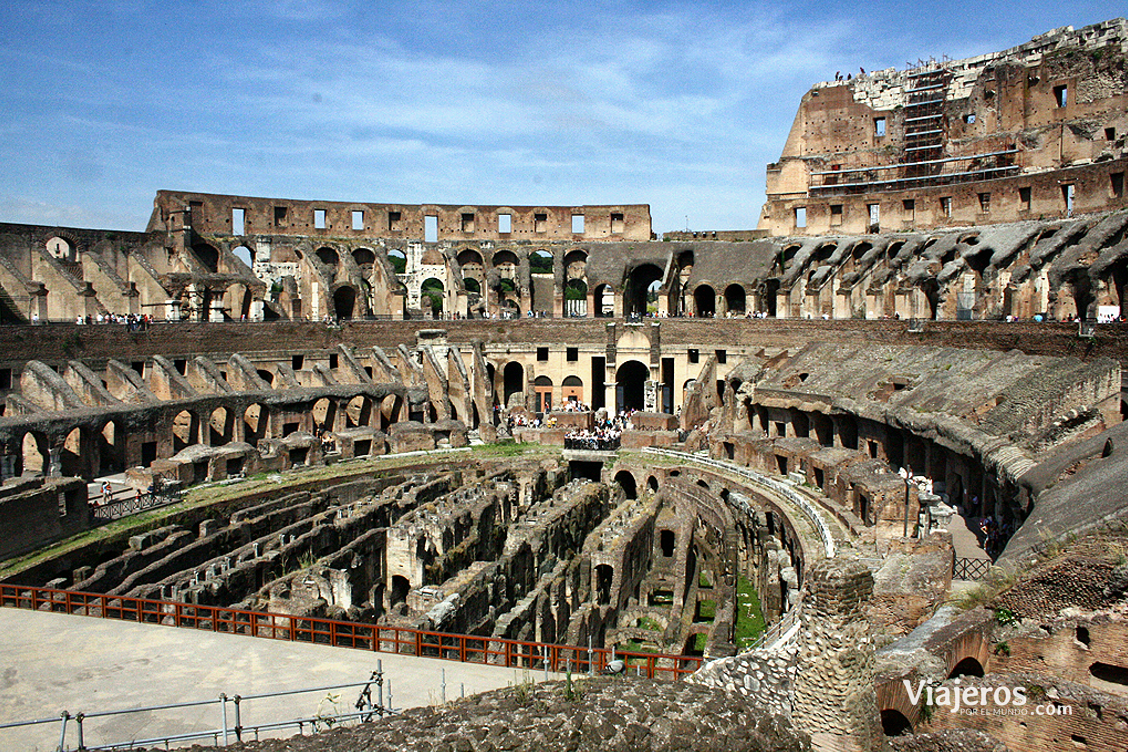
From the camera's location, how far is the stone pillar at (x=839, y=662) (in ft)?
32.3

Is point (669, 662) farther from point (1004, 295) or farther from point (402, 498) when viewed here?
point (1004, 295)

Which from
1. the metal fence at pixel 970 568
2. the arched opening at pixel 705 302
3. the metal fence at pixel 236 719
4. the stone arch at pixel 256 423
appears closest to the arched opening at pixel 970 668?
the metal fence at pixel 970 568

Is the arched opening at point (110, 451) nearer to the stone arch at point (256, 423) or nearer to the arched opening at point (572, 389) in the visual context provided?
the stone arch at point (256, 423)

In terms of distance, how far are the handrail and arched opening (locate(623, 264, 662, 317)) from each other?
47.8 feet

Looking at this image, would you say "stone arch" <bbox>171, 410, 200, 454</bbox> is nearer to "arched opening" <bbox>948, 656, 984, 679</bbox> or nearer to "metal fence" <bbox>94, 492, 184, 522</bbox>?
"metal fence" <bbox>94, 492, 184, 522</bbox>

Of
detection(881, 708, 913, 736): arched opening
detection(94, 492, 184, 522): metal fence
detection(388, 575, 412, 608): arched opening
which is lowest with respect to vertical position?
detection(388, 575, 412, 608): arched opening

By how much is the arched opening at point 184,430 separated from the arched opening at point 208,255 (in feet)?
45.8

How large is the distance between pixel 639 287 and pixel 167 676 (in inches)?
1695

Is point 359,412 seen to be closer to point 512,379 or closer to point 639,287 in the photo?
point 512,379

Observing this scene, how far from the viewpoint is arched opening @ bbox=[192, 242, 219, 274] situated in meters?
45.0

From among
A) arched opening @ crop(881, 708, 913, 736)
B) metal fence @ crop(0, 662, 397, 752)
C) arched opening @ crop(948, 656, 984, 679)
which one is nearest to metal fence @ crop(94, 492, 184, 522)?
metal fence @ crop(0, 662, 397, 752)

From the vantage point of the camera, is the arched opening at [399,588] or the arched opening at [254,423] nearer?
the arched opening at [399,588]

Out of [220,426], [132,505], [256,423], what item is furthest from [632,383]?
[132,505]

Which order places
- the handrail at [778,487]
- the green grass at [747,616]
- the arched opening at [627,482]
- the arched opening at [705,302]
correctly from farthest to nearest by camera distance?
the arched opening at [705,302]
the arched opening at [627,482]
the handrail at [778,487]
the green grass at [747,616]
